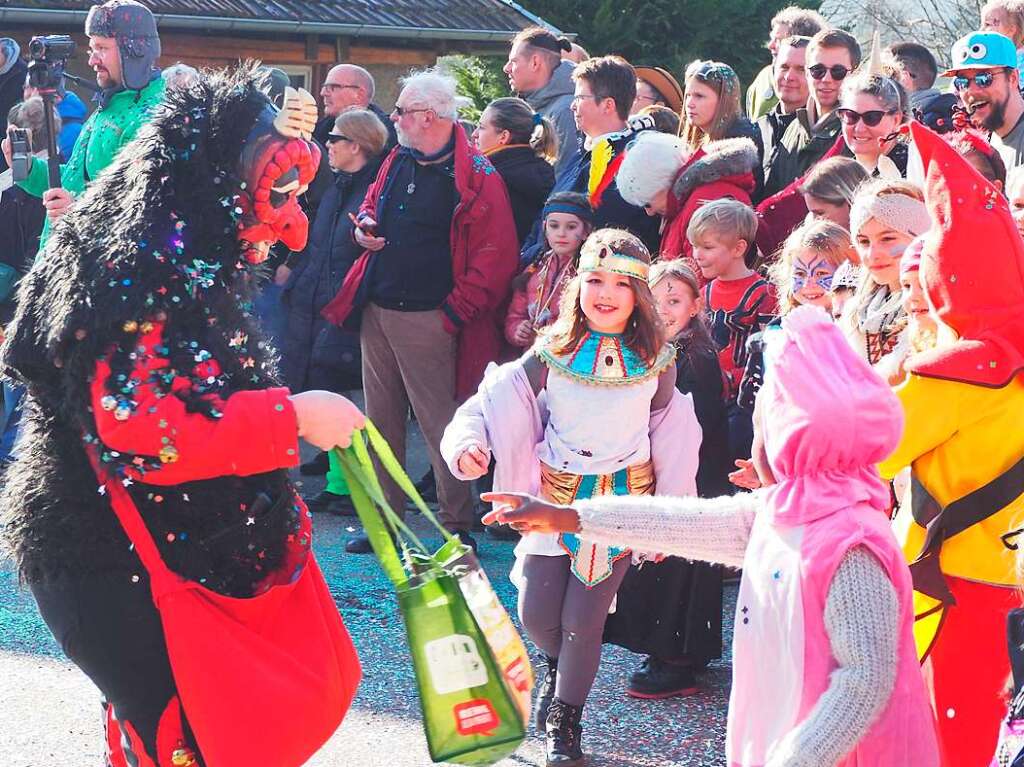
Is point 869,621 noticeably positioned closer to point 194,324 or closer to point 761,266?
point 194,324

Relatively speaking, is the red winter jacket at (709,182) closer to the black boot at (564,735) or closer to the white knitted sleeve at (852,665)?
the black boot at (564,735)

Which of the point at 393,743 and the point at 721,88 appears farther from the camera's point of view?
the point at 721,88

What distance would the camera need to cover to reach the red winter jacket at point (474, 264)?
6961 mm

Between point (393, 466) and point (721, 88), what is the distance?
14.2ft

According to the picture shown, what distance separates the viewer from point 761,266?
243 inches

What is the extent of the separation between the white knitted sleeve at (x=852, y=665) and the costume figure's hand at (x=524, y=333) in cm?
424

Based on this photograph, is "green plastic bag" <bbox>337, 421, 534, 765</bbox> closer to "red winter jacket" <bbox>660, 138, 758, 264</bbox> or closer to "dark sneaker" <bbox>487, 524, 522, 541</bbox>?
"red winter jacket" <bbox>660, 138, 758, 264</bbox>

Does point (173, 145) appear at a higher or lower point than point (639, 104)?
higher

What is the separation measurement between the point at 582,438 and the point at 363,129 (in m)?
3.54

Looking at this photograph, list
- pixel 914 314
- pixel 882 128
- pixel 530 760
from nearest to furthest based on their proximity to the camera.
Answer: pixel 914 314, pixel 530 760, pixel 882 128

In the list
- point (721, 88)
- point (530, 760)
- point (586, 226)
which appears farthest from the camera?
point (721, 88)

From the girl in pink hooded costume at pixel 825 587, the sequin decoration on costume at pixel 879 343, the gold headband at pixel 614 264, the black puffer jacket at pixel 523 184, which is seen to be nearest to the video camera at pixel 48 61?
the black puffer jacket at pixel 523 184

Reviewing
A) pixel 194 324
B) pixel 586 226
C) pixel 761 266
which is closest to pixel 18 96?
pixel 586 226

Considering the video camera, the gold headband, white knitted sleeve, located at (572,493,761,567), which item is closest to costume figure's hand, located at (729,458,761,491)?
white knitted sleeve, located at (572,493,761,567)
